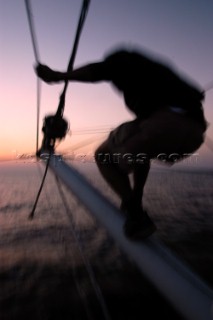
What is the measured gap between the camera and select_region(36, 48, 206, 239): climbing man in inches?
86.0

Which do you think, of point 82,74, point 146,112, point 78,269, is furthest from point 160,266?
A: point 78,269

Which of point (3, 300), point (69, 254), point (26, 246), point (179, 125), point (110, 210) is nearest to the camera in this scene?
point (179, 125)

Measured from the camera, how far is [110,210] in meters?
2.56

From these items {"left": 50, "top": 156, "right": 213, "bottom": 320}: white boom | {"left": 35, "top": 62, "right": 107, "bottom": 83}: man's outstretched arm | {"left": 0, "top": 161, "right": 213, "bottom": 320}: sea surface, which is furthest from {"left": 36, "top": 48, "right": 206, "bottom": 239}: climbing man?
{"left": 0, "top": 161, "right": 213, "bottom": 320}: sea surface

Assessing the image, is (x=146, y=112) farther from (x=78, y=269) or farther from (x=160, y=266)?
(x=78, y=269)

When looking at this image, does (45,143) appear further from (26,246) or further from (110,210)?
(26,246)

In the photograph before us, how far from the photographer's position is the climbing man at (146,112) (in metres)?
2.19

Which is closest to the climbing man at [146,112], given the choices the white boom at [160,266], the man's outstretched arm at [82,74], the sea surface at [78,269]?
the man's outstretched arm at [82,74]

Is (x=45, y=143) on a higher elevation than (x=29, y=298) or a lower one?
higher

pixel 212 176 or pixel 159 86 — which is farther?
pixel 212 176

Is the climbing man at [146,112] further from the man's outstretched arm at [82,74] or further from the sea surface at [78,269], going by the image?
the sea surface at [78,269]

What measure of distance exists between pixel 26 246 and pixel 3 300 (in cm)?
303

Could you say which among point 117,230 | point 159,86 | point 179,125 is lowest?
point 117,230

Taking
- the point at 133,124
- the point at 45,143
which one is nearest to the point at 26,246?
the point at 45,143
